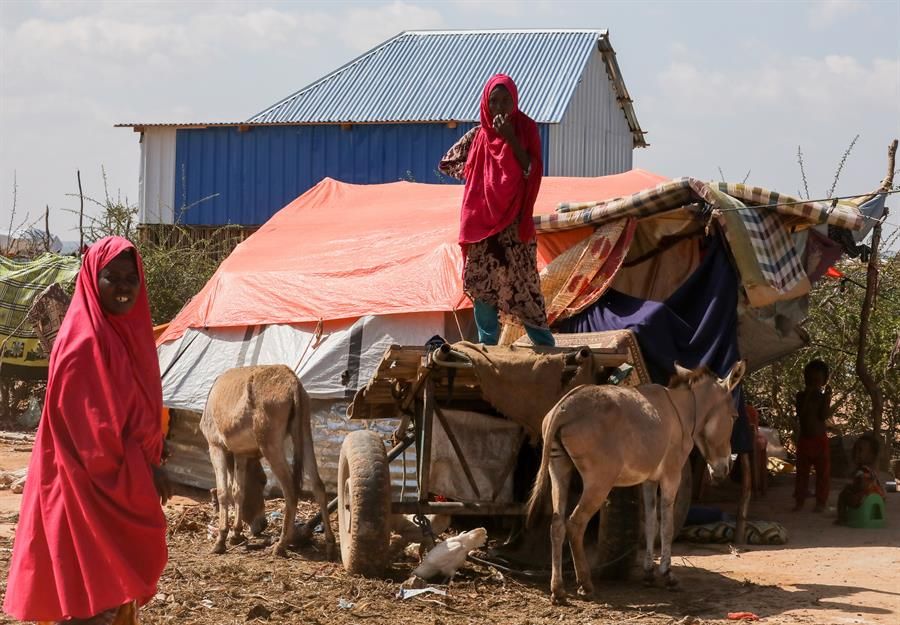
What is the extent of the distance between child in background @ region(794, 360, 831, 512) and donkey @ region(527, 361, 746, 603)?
4116 mm

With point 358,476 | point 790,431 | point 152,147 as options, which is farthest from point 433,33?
point 358,476

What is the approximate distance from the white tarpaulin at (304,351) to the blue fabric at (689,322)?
1.70 meters

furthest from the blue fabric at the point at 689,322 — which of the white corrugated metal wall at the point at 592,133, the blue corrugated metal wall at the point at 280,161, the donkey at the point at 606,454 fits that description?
the white corrugated metal wall at the point at 592,133

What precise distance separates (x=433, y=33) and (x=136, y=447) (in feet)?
72.7

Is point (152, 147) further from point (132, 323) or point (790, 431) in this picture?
point (132, 323)

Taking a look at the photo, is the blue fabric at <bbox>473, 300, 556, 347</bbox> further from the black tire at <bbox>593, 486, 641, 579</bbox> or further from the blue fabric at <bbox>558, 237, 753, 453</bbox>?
the blue fabric at <bbox>558, 237, 753, 453</bbox>

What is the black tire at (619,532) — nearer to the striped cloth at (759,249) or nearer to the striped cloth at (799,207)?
the striped cloth at (759,249)

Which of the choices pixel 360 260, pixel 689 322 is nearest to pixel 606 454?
pixel 689 322

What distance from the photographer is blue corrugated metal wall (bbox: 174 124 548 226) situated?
21.8 metres

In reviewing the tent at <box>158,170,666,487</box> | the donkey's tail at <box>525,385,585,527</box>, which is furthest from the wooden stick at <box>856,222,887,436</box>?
the donkey's tail at <box>525,385,585,527</box>

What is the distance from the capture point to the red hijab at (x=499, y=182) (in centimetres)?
823

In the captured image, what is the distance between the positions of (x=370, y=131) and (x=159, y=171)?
13.9ft

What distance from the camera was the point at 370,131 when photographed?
22047 mm

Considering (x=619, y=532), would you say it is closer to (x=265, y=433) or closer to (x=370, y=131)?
(x=265, y=433)
